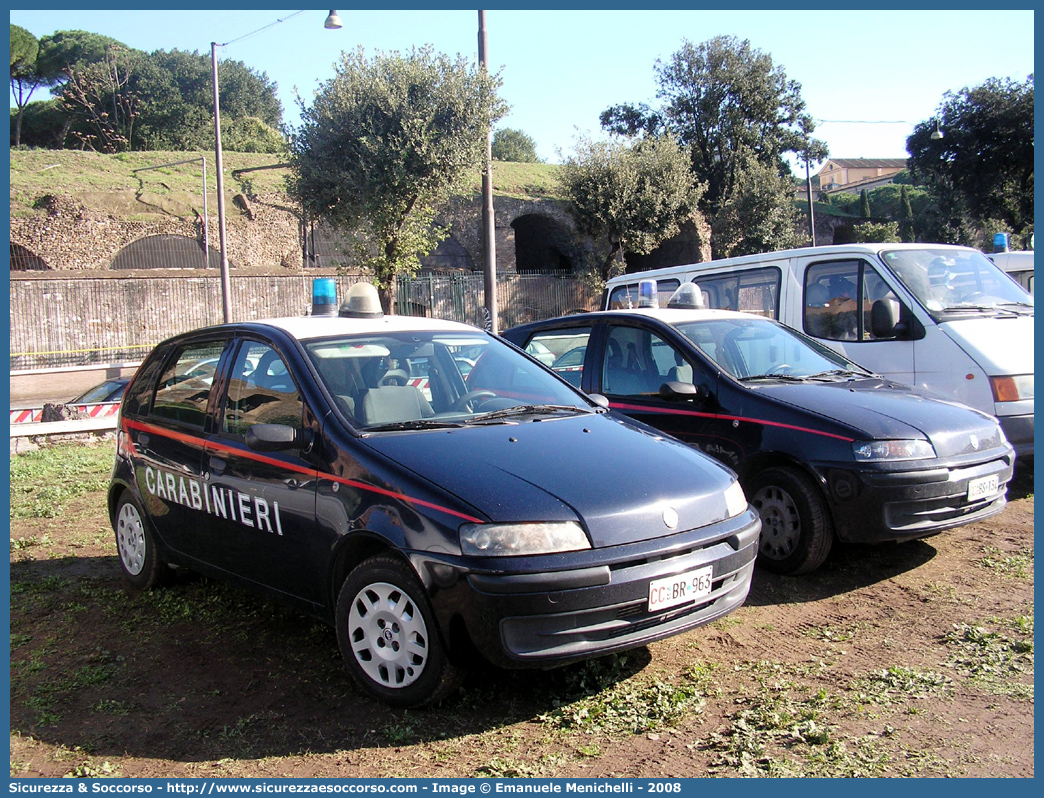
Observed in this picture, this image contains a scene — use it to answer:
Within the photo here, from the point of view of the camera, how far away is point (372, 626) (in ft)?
10.9

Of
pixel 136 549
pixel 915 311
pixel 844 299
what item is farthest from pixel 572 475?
pixel 844 299

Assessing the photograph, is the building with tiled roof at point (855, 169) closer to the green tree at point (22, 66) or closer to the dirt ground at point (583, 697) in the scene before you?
the green tree at point (22, 66)

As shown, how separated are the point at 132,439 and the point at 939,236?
148ft

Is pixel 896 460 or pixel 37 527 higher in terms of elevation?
pixel 896 460

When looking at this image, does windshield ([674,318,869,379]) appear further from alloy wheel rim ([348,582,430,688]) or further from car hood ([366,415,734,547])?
alloy wheel rim ([348,582,430,688])

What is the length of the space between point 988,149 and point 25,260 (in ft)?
113

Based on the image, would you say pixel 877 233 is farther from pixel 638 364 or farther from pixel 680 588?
pixel 680 588

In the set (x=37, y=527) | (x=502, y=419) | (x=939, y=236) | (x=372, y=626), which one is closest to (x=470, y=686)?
(x=372, y=626)

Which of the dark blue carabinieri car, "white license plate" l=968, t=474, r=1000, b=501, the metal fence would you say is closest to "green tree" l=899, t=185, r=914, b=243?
the metal fence

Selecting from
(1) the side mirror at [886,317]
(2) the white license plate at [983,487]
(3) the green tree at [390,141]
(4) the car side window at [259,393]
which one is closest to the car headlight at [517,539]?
(4) the car side window at [259,393]

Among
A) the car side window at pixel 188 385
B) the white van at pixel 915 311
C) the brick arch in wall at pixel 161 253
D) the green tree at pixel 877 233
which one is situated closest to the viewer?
the car side window at pixel 188 385

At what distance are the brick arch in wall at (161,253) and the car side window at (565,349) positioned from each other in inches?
1021

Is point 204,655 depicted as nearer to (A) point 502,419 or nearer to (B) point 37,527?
(A) point 502,419

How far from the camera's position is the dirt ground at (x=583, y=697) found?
296 cm
